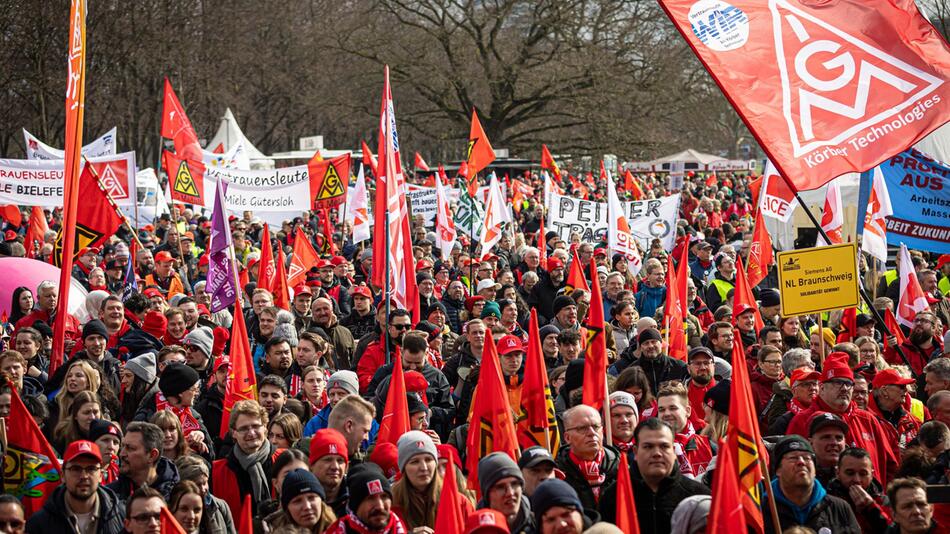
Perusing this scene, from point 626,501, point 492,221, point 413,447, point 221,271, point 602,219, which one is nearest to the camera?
point 626,501

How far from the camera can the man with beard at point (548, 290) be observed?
45.6 feet

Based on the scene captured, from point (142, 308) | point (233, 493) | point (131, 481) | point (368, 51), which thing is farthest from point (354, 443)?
point (368, 51)

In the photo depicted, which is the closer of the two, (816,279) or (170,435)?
(170,435)

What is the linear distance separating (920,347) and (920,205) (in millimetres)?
1362

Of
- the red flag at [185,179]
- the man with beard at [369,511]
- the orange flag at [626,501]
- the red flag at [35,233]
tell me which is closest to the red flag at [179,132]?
the red flag at [185,179]

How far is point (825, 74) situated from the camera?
23.4 ft

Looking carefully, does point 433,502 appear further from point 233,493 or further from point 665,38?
point 665,38

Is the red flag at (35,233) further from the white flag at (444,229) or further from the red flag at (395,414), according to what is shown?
the red flag at (395,414)

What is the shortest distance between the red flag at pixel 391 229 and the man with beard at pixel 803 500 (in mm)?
5140

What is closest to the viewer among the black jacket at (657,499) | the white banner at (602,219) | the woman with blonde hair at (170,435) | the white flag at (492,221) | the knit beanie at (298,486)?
the knit beanie at (298,486)

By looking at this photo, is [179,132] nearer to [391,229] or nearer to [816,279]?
[391,229]

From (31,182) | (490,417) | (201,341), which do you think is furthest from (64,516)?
(31,182)

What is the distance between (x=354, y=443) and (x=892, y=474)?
3214 millimetres

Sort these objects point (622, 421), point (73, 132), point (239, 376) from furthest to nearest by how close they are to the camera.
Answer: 1. point (73, 132)
2. point (239, 376)
3. point (622, 421)
